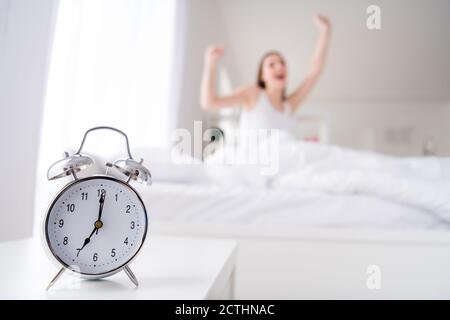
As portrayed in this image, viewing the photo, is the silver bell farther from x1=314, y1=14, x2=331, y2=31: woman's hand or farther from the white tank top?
x1=314, y1=14, x2=331, y2=31: woman's hand

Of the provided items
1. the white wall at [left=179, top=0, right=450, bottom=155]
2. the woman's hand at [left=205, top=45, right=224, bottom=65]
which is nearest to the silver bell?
the woman's hand at [left=205, top=45, right=224, bottom=65]

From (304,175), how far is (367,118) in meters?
4.65

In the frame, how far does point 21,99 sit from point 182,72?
1880mm

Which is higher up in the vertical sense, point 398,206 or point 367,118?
point 367,118

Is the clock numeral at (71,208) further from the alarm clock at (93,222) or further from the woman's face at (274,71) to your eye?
the woman's face at (274,71)

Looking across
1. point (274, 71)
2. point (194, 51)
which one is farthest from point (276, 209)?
point (194, 51)

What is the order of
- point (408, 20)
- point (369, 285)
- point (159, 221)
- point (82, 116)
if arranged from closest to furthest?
point (369, 285) → point (159, 221) → point (82, 116) → point (408, 20)

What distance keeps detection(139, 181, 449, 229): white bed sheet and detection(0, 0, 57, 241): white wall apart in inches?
12.3

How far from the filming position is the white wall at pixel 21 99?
807 mm

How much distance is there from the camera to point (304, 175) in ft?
3.64

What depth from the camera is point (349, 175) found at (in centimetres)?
106

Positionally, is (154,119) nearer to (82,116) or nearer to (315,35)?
(82,116)

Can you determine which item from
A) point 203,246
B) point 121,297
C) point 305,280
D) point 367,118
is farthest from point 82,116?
point 367,118
